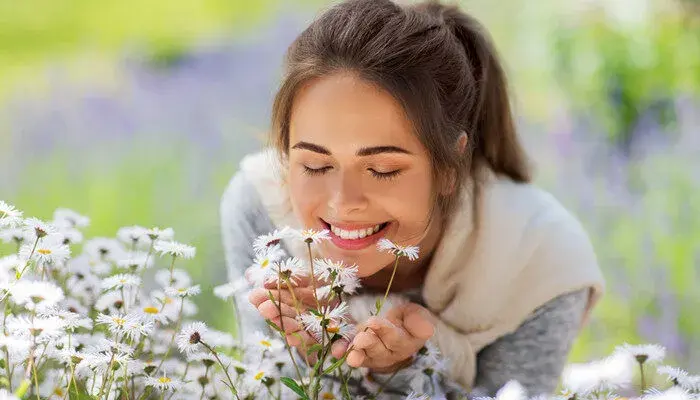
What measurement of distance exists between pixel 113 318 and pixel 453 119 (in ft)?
1.70

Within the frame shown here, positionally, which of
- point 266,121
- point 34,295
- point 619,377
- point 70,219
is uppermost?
point 266,121

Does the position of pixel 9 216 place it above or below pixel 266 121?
below

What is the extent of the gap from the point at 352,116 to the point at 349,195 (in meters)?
0.09

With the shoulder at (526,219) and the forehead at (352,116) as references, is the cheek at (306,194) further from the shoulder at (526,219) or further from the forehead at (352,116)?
the shoulder at (526,219)

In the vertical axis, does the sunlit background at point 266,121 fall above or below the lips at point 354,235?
above

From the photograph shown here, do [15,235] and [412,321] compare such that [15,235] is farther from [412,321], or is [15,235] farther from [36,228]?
[412,321]

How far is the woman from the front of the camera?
1221 mm

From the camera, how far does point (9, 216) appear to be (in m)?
1.07

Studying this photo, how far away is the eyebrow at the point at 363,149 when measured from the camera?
1.20 meters

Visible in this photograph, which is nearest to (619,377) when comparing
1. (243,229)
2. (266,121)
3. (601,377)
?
(601,377)

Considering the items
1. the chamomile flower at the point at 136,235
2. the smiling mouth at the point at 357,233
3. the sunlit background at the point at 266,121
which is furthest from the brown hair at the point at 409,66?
the sunlit background at the point at 266,121

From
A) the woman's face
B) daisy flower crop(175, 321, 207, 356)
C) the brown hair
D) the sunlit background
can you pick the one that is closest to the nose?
the woman's face

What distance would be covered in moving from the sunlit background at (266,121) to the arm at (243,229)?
1.46ft

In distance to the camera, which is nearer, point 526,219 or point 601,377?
point 601,377
